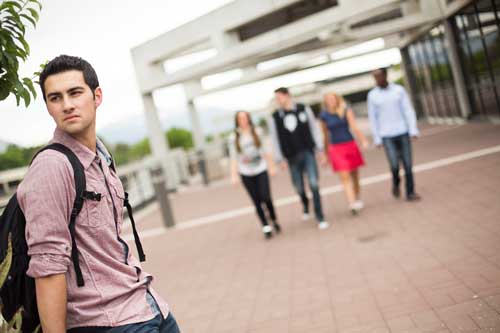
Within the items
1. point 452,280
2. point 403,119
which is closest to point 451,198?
point 403,119

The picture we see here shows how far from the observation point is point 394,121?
8.00 metres

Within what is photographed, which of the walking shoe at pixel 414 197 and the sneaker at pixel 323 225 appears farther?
the walking shoe at pixel 414 197

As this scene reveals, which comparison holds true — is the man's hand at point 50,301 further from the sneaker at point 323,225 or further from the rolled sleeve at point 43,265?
the sneaker at point 323,225

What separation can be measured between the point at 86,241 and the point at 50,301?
24 centimetres

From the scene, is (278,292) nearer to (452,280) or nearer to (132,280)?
(452,280)

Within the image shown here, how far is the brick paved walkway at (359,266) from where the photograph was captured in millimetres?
4285

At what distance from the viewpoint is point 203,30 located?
2067 centimetres

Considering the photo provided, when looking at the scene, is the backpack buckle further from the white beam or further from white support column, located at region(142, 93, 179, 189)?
white support column, located at region(142, 93, 179, 189)

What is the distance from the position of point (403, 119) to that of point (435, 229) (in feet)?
7.00

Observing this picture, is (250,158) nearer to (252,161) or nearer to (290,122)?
(252,161)

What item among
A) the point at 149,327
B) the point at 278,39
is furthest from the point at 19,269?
the point at 278,39

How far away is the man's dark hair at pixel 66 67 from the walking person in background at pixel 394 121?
638 centimetres

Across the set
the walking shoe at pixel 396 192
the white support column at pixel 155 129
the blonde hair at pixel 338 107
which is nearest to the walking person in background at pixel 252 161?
the blonde hair at pixel 338 107

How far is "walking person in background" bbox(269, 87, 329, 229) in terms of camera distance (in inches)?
313
